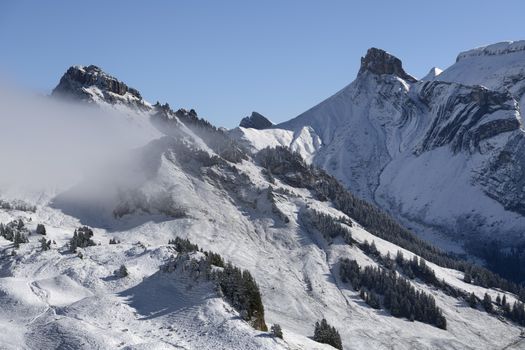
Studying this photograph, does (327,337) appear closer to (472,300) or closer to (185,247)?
(185,247)

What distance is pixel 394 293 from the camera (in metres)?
148

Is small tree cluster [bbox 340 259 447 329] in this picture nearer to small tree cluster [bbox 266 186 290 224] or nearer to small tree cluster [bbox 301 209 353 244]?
small tree cluster [bbox 301 209 353 244]

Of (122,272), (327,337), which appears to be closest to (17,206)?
(122,272)

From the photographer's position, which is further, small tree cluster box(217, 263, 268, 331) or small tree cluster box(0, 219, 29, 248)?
small tree cluster box(0, 219, 29, 248)

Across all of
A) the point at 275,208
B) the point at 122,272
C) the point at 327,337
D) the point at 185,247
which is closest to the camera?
the point at 327,337

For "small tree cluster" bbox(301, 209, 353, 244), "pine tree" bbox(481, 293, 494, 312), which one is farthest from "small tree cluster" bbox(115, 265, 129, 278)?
"pine tree" bbox(481, 293, 494, 312)

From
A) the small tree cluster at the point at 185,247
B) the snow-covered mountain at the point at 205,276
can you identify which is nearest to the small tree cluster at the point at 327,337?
the snow-covered mountain at the point at 205,276

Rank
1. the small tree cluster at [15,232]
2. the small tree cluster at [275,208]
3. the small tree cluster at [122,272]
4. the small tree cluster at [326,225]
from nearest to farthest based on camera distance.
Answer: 1. the small tree cluster at [122,272]
2. the small tree cluster at [15,232]
3. the small tree cluster at [326,225]
4. the small tree cluster at [275,208]

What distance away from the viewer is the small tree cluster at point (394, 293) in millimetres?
142500

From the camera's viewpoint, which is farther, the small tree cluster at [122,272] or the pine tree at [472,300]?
the pine tree at [472,300]

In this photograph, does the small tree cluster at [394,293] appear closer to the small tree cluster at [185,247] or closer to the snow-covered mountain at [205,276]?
the snow-covered mountain at [205,276]

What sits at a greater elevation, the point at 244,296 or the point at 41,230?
the point at 244,296

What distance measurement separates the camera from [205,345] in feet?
221

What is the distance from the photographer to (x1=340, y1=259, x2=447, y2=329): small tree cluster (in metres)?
142
